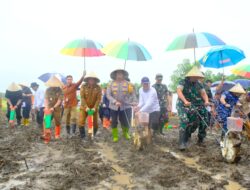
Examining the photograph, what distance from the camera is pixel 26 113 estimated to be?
46.6 feet

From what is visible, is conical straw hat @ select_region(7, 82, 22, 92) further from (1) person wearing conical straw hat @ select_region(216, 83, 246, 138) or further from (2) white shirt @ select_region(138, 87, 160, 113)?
(1) person wearing conical straw hat @ select_region(216, 83, 246, 138)

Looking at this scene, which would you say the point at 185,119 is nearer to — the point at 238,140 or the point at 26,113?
the point at 238,140

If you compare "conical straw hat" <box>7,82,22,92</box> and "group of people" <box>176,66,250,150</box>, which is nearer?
"group of people" <box>176,66,250,150</box>

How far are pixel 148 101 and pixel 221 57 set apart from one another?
2.42 m

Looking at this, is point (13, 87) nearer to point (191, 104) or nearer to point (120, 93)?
point (120, 93)

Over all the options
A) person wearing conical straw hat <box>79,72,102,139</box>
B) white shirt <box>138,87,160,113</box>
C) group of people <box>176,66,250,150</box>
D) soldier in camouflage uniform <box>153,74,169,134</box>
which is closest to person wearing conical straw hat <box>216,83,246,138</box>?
group of people <box>176,66,250,150</box>

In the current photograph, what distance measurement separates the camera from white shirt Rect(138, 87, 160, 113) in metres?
9.02

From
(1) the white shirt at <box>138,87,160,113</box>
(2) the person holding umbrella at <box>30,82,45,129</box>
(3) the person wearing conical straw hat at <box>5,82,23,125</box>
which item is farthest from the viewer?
(3) the person wearing conical straw hat at <box>5,82,23,125</box>

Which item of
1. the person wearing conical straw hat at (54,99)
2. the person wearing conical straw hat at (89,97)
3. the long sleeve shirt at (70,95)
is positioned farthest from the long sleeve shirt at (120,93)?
the long sleeve shirt at (70,95)

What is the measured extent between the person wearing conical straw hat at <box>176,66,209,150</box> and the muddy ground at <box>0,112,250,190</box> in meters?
0.43

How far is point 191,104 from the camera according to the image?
8227mm

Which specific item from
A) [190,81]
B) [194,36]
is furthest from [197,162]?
[194,36]

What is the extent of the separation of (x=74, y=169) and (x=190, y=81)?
11.5 ft

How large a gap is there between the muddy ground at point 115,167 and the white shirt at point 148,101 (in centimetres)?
87
